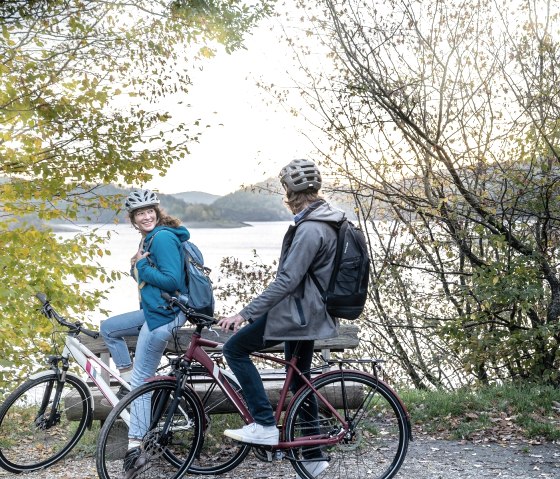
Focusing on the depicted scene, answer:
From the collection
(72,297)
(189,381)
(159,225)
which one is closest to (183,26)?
(72,297)

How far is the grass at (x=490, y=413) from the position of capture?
20.5 feet

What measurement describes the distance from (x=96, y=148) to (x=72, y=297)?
2.06 meters

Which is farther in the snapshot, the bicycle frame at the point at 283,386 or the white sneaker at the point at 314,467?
the white sneaker at the point at 314,467

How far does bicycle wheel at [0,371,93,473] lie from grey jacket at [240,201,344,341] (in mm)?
1976

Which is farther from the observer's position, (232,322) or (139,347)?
(139,347)

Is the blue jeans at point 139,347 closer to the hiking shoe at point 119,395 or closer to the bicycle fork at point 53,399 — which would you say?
the hiking shoe at point 119,395

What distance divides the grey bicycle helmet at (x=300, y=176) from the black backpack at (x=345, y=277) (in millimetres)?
291

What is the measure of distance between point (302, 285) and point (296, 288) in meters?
0.05

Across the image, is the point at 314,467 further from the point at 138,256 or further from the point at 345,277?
the point at 138,256

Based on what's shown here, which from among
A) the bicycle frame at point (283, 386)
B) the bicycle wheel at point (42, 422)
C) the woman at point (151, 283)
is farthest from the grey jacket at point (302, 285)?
the bicycle wheel at point (42, 422)

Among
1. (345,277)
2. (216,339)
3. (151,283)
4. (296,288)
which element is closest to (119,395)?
(216,339)

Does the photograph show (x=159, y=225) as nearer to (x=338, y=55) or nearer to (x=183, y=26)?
(x=338, y=55)

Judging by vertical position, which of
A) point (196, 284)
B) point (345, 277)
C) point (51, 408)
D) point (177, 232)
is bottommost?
point (51, 408)

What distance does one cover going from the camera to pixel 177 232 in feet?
16.1
